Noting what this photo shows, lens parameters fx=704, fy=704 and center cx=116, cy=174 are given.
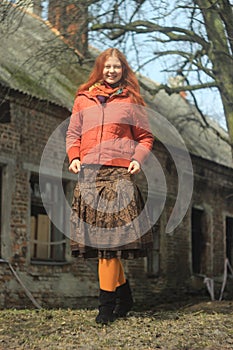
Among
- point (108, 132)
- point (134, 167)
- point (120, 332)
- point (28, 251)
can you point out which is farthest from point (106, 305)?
point (28, 251)

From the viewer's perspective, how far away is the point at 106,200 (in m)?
5.46

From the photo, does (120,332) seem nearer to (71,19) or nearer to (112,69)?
(112,69)

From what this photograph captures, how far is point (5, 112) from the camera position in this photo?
10898 mm

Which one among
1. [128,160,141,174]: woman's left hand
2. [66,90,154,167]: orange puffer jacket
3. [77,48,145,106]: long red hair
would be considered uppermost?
[77,48,145,106]: long red hair

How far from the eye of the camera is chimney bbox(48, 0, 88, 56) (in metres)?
10.4

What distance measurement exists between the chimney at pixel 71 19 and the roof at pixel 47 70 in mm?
196

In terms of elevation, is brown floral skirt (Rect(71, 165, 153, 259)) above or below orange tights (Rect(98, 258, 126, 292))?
above

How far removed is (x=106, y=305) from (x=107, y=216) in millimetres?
704

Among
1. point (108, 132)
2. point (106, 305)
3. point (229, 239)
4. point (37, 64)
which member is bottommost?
point (106, 305)

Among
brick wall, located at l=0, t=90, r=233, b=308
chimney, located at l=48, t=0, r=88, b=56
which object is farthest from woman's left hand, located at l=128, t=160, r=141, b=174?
brick wall, located at l=0, t=90, r=233, b=308

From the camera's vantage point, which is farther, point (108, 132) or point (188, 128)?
point (188, 128)

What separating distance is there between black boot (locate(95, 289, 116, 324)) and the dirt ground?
86 millimetres

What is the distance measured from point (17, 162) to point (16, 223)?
951mm

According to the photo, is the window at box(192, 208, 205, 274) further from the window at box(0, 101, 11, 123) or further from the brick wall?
the window at box(0, 101, 11, 123)
